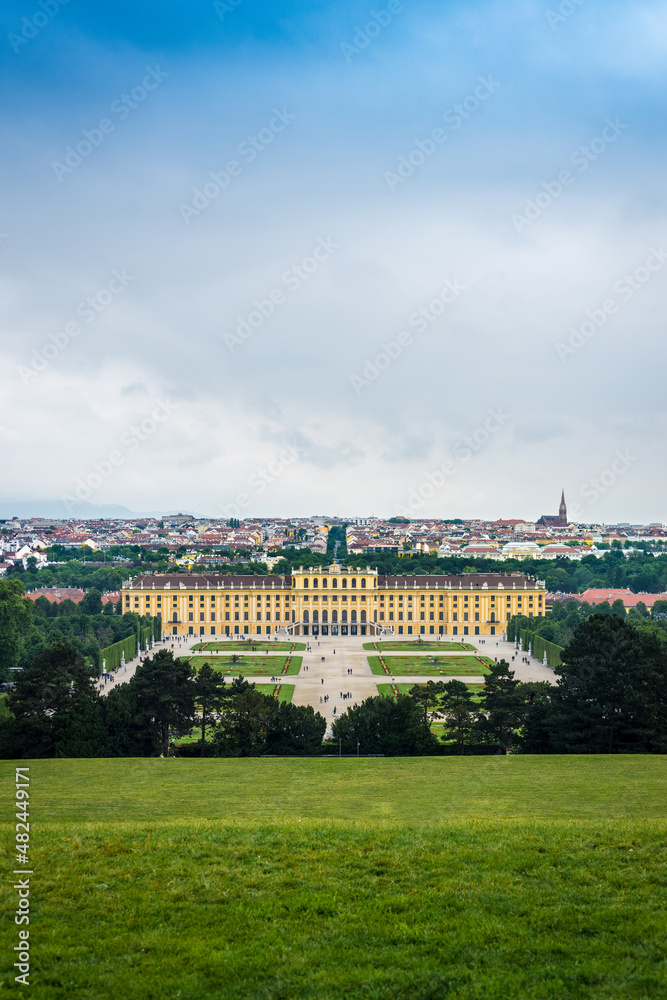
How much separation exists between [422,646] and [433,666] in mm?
13745

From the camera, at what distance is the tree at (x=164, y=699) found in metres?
28.2

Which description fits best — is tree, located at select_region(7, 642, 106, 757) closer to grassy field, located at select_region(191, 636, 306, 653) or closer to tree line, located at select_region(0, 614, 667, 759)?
tree line, located at select_region(0, 614, 667, 759)

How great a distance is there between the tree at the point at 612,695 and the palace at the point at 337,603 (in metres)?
56.8

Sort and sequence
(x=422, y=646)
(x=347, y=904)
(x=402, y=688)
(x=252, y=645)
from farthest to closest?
(x=252, y=645)
(x=422, y=646)
(x=402, y=688)
(x=347, y=904)

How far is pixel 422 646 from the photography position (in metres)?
72.8

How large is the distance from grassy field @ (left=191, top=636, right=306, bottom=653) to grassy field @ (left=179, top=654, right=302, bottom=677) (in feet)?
17.7

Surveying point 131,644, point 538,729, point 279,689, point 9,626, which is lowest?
point 279,689

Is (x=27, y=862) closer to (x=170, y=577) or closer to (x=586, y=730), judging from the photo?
(x=586, y=730)

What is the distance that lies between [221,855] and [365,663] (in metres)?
51.7

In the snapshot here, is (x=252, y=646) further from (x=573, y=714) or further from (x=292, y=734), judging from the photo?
(x=573, y=714)

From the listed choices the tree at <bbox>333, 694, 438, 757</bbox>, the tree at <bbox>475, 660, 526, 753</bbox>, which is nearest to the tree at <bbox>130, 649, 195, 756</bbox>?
the tree at <bbox>333, 694, 438, 757</bbox>

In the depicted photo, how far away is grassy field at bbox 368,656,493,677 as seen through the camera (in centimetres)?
5502

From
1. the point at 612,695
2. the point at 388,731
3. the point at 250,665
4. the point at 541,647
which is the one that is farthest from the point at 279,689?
the point at 612,695

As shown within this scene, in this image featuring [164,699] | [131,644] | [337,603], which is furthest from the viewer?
[337,603]
